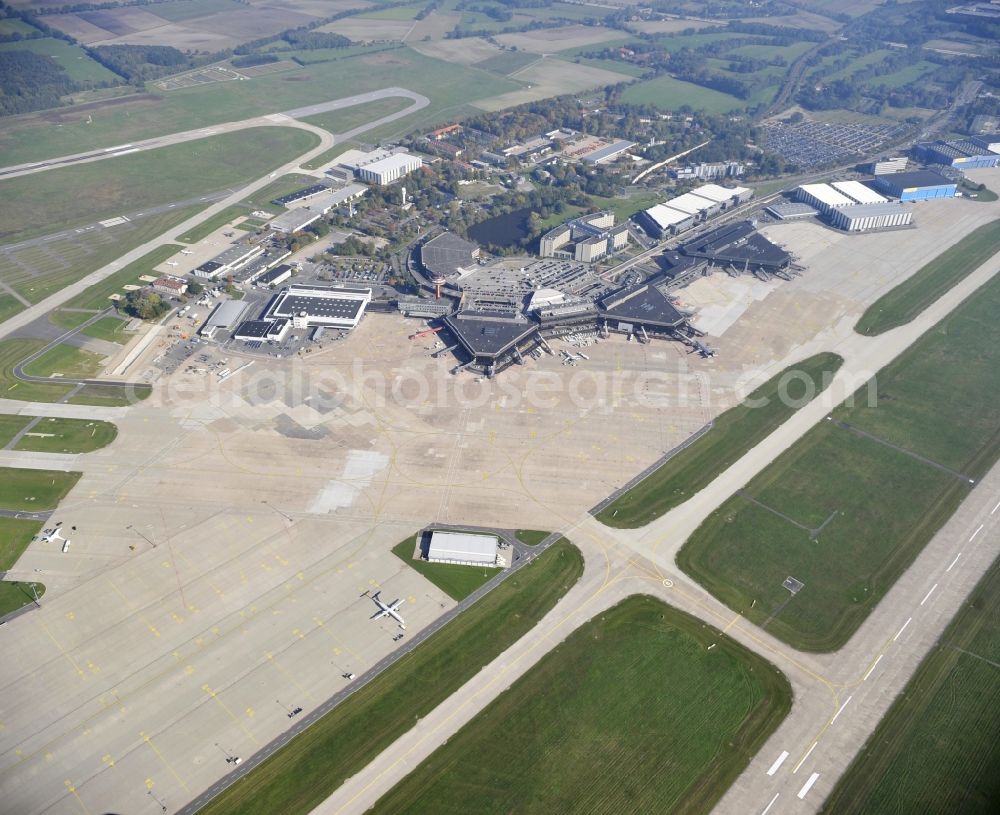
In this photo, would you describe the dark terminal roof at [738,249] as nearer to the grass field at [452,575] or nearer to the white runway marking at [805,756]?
the grass field at [452,575]

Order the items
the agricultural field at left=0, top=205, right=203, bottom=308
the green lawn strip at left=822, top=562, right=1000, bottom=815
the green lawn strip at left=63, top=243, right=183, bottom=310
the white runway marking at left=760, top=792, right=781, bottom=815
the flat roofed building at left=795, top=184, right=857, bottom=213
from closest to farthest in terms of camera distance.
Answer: the white runway marking at left=760, top=792, right=781, bottom=815 < the green lawn strip at left=822, top=562, right=1000, bottom=815 < the green lawn strip at left=63, top=243, right=183, bottom=310 < the agricultural field at left=0, top=205, right=203, bottom=308 < the flat roofed building at left=795, top=184, right=857, bottom=213

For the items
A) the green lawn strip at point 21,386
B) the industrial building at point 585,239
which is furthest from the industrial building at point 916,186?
the green lawn strip at point 21,386

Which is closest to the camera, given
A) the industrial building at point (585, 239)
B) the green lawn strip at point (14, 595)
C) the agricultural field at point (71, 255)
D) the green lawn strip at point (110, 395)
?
the green lawn strip at point (14, 595)

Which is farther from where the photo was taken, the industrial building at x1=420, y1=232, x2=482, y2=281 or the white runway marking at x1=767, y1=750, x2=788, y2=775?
the industrial building at x1=420, y1=232, x2=482, y2=281

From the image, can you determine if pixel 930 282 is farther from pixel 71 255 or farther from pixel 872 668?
pixel 71 255

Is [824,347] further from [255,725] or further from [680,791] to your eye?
[255,725]

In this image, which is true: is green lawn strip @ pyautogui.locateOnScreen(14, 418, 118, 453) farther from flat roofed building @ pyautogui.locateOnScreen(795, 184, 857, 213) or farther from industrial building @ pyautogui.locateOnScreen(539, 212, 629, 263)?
flat roofed building @ pyautogui.locateOnScreen(795, 184, 857, 213)

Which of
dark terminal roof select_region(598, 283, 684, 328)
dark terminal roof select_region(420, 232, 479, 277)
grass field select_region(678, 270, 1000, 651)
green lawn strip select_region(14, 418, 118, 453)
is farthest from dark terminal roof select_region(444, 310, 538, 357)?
green lawn strip select_region(14, 418, 118, 453)
